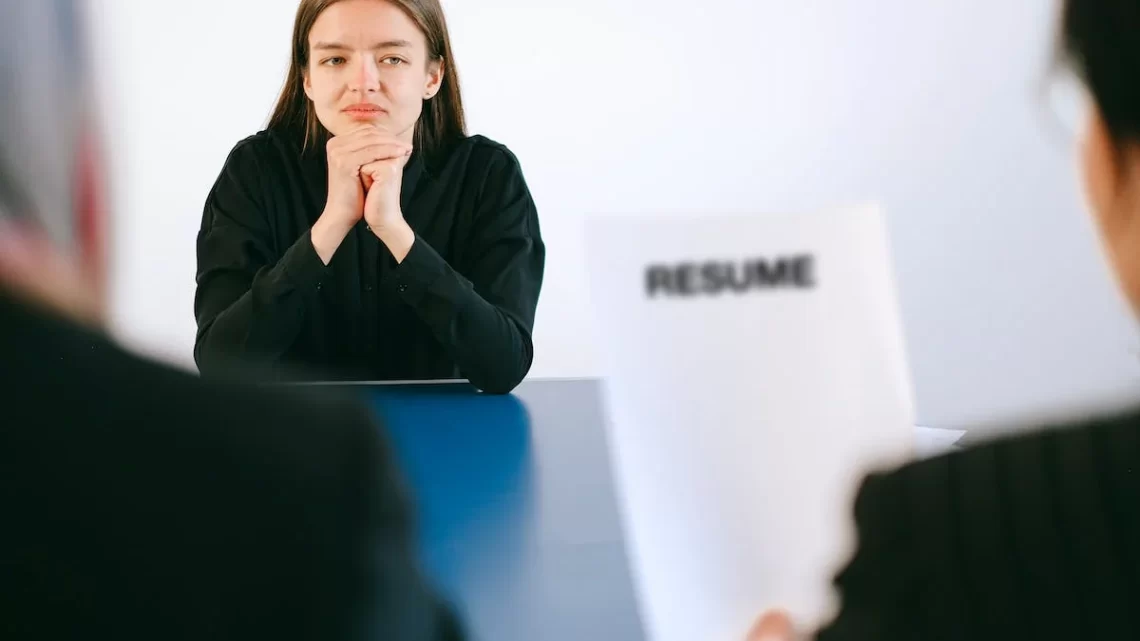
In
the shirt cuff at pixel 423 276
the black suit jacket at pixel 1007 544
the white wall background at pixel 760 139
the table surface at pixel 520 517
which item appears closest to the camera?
the black suit jacket at pixel 1007 544

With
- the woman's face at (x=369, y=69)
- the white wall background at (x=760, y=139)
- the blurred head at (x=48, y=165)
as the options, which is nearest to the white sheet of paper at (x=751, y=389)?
the blurred head at (x=48, y=165)

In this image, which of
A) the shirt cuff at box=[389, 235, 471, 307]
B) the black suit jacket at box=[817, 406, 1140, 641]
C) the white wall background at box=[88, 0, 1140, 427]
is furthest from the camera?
the white wall background at box=[88, 0, 1140, 427]

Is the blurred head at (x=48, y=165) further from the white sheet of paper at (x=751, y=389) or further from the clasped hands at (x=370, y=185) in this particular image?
the clasped hands at (x=370, y=185)

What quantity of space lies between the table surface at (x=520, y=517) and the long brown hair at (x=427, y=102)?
63cm

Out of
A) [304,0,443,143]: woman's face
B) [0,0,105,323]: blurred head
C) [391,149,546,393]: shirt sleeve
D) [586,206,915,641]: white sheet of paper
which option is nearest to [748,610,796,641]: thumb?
[586,206,915,641]: white sheet of paper

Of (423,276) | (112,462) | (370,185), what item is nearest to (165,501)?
(112,462)

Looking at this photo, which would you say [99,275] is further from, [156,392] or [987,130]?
[987,130]

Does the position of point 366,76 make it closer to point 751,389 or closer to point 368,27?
point 368,27

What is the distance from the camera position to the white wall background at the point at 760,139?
240 centimetres

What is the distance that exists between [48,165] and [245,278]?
43.8 inches

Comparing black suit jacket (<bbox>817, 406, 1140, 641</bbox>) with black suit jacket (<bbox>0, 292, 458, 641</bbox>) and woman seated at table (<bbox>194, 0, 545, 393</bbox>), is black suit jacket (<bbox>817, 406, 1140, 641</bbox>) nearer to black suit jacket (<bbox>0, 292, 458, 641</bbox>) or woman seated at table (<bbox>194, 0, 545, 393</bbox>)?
black suit jacket (<bbox>0, 292, 458, 641</bbox>)

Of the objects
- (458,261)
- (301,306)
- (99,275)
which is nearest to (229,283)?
(301,306)

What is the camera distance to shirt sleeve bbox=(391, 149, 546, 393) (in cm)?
126

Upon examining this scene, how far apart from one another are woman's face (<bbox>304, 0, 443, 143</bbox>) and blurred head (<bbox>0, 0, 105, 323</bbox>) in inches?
48.0
